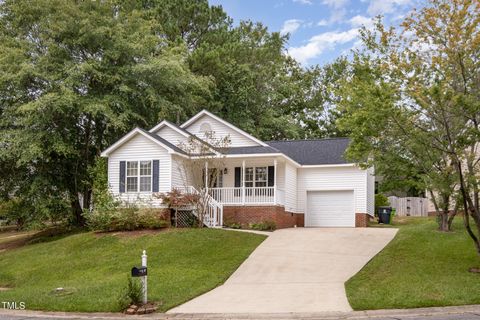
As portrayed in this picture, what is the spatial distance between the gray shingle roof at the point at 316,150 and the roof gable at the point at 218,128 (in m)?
2.81

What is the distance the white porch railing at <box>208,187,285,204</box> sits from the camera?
25.8 metres

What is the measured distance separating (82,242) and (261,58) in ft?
75.5

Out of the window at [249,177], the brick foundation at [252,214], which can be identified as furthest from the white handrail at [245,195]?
the window at [249,177]

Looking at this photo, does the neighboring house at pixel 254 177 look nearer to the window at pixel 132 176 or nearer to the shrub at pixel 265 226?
the window at pixel 132 176

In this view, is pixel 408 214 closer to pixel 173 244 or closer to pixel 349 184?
pixel 349 184

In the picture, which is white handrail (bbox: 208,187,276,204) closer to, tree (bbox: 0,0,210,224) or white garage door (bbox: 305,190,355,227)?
white garage door (bbox: 305,190,355,227)

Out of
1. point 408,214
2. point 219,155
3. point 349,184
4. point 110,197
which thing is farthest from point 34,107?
point 408,214

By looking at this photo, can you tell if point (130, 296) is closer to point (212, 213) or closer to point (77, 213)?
point (212, 213)

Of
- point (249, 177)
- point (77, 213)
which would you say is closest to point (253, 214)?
point (249, 177)

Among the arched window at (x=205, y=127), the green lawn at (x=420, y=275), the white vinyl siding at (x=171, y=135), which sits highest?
the arched window at (x=205, y=127)

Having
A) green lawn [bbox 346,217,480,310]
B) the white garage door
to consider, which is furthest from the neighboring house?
green lawn [bbox 346,217,480,310]

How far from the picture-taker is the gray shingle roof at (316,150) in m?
28.8

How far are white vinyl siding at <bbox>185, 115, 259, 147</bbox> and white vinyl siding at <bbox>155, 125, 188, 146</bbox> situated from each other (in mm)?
2125

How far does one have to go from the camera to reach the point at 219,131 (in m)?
28.9
